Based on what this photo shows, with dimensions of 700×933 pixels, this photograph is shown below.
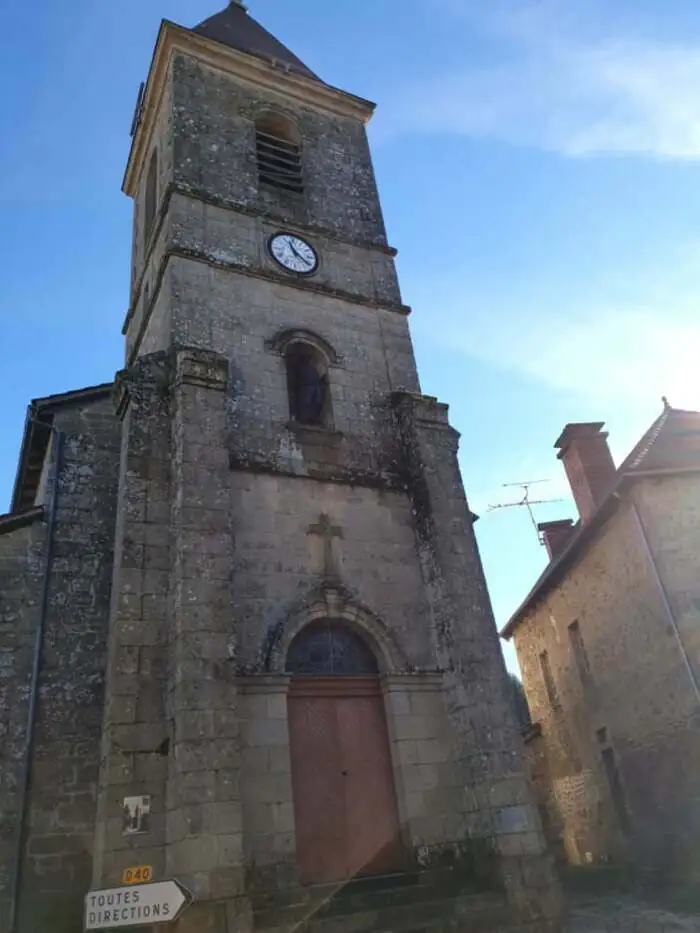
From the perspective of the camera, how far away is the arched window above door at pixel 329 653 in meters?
8.23

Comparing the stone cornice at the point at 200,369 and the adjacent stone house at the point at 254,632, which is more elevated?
the stone cornice at the point at 200,369

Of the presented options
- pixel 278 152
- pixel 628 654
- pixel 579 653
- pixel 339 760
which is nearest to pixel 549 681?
pixel 579 653

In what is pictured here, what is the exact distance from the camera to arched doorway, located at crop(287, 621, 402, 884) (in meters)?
7.39

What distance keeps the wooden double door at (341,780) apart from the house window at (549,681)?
10.4 metres

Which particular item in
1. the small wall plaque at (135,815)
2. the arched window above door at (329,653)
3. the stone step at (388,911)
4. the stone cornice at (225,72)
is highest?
the stone cornice at (225,72)

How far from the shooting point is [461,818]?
311 inches

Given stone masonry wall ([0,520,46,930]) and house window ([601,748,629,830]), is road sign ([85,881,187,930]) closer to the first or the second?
→ stone masonry wall ([0,520,46,930])

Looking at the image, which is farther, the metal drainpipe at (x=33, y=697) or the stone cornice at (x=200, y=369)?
the stone cornice at (x=200, y=369)

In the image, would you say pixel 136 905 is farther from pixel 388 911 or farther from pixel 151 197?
pixel 151 197

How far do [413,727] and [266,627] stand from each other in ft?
6.90

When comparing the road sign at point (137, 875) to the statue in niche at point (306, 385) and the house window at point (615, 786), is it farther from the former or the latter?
the house window at point (615, 786)

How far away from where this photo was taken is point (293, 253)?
11.7 m

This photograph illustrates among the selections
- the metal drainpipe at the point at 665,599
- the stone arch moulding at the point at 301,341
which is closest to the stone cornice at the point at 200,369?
the stone arch moulding at the point at 301,341

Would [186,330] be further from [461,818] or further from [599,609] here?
[599,609]
